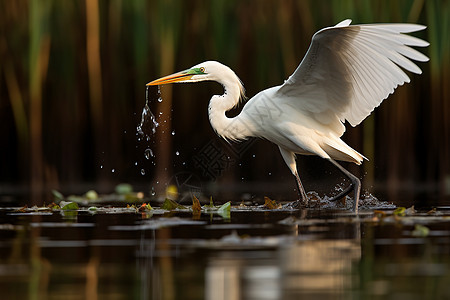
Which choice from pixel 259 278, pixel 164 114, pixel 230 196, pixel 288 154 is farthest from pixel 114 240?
pixel 164 114

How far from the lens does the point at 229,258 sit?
4.07 meters

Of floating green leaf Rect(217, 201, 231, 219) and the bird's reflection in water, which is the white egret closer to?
floating green leaf Rect(217, 201, 231, 219)

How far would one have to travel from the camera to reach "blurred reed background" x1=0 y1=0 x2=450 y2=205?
35.4ft

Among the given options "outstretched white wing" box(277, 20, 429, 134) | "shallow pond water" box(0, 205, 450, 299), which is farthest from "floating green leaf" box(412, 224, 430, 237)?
"outstretched white wing" box(277, 20, 429, 134)

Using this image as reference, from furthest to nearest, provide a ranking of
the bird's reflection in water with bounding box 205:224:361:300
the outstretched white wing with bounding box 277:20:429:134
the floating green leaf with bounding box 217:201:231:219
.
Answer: the floating green leaf with bounding box 217:201:231:219
the outstretched white wing with bounding box 277:20:429:134
the bird's reflection in water with bounding box 205:224:361:300

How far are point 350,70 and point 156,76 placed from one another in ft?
12.6

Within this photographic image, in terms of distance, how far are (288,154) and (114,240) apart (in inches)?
147

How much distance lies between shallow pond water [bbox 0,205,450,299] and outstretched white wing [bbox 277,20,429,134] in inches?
60.6

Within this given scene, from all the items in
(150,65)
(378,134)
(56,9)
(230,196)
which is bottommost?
(230,196)

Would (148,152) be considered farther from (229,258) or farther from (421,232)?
(229,258)

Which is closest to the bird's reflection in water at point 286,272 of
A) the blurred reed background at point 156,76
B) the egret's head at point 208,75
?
the egret's head at point 208,75

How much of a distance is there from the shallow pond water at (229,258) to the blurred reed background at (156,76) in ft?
14.9

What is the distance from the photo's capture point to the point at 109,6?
10.8m

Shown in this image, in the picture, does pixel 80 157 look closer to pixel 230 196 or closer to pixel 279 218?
pixel 230 196
